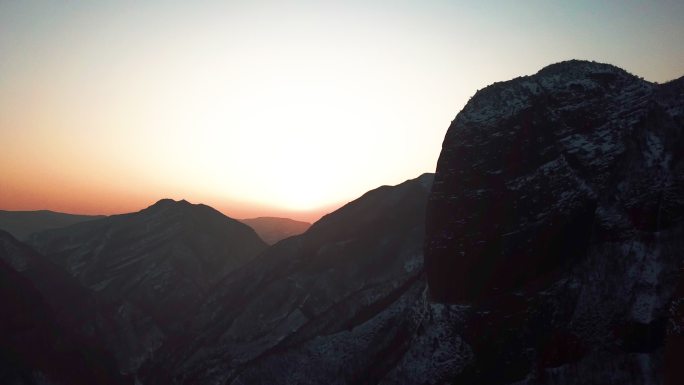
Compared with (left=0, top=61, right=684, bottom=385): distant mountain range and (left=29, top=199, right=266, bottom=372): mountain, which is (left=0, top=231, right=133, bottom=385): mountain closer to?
(left=0, top=61, right=684, bottom=385): distant mountain range

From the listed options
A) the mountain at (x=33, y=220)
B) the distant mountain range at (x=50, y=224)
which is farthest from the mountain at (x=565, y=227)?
the mountain at (x=33, y=220)

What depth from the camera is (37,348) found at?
146 ft

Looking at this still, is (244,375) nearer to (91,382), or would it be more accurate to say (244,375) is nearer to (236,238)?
(91,382)

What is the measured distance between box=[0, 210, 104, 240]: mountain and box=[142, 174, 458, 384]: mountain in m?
143

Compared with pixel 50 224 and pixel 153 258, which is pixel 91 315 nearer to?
pixel 153 258

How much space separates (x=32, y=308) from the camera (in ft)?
160

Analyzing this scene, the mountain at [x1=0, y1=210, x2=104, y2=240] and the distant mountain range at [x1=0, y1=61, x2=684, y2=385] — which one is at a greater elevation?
the mountain at [x1=0, y1=210, x2=104, y2=240]

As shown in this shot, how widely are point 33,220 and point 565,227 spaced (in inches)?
8584

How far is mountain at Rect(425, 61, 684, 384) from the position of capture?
89.6ft

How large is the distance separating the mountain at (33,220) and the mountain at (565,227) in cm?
17880

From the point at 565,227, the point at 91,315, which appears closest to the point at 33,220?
the point at 91,315

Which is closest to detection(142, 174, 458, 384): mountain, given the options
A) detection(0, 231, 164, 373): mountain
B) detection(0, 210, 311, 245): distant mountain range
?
detection(0, 231, 164, 373): mountain

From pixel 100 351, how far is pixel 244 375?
31.5m

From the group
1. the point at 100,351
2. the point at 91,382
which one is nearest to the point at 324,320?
the point at 91,382
